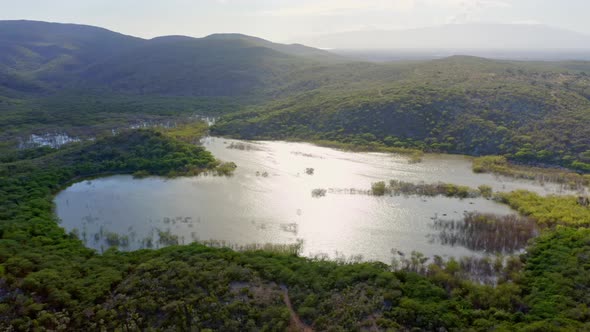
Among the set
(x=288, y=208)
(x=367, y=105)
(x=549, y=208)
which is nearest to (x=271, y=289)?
(x=288, y=208)

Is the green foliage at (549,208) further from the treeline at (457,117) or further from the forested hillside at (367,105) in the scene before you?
the forested hillside at (367,105)

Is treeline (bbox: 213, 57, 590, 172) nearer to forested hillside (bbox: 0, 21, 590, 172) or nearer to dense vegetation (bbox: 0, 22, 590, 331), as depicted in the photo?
forested hillside (bbox: 0, 21, 590, 172)

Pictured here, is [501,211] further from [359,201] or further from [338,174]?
[338,174]

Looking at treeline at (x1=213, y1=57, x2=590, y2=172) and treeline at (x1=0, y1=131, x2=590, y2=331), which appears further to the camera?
treeline at (x1=213, y1=57, x2=590, y2=172)

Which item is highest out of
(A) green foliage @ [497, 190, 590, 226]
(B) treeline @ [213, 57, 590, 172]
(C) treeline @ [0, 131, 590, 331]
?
(B) treeline @ [213, 57, 590, 172]

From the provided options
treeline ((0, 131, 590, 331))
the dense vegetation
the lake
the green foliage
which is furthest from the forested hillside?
treeline ((0, 131, 590, 331))

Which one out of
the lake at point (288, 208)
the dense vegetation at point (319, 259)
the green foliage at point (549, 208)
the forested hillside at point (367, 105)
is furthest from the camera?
the forested hillside at point (367, 105)

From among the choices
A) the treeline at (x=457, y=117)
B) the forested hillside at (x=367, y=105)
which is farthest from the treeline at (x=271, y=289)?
the forested hillside at (x=367, y=105)

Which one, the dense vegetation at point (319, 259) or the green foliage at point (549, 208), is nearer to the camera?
the dense vegetation at point (319, 259)

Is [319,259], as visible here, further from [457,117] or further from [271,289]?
[457,117]
